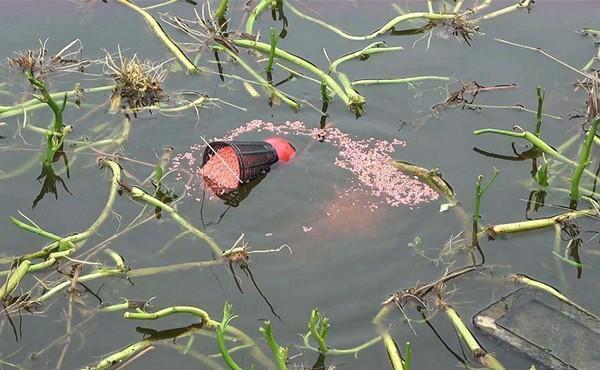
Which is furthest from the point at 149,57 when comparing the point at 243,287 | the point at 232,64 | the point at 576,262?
the point at 576,262

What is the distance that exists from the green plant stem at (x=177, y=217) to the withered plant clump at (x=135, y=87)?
0.67m

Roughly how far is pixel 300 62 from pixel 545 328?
6.10ft

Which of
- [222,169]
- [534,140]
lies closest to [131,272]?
[222,169]

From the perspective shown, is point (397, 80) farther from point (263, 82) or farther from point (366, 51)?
point (263, 82)

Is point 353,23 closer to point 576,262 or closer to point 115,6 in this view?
point 115,6

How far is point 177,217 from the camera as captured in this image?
136 inches

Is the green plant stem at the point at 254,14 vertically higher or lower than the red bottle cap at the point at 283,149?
higher

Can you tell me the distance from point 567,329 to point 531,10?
235 centimetres

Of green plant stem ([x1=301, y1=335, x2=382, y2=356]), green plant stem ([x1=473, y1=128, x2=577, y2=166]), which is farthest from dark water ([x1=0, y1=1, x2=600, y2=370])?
green plant stem ([x1=473, y1=128, x2=577, y2=166])

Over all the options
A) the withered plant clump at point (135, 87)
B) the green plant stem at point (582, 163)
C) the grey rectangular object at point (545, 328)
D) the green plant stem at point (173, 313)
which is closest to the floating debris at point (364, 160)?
the withered plant clump at point (135, 87)

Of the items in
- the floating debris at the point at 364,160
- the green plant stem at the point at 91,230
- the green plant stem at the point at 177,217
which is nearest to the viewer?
the green plant stem at the point at 91,230

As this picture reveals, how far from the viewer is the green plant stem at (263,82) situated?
4121 mm

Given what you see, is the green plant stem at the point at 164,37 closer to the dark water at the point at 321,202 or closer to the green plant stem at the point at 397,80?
the dark water at the point at 321,202

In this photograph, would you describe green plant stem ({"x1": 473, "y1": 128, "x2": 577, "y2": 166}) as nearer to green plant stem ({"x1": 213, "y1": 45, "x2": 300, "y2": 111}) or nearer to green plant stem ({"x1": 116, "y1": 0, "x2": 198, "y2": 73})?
green plant stem ({"x1": 213, "y1": 45, "x2": 300, "y2": 111})
